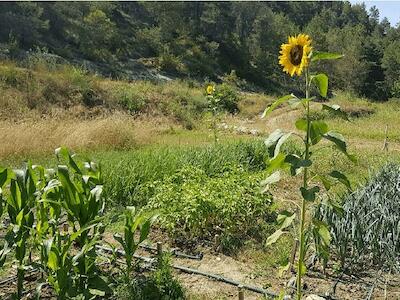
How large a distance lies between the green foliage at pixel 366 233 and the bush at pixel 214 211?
31.9 inches

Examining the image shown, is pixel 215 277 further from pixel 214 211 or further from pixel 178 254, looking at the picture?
pixel 214 211

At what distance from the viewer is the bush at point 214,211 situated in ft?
13.1

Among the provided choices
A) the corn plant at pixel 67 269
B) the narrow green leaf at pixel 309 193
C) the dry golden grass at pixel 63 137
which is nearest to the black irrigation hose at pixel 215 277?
the corn plant at pixel 67 269

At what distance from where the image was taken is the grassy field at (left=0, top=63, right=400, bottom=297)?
4.07 meters

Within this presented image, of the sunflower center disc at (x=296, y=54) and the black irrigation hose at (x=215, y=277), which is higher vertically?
the sunflower center disc at (x=296, y=54)

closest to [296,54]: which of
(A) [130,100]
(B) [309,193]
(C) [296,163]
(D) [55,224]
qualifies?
(C) [296,163]

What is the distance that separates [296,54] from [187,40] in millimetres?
42807

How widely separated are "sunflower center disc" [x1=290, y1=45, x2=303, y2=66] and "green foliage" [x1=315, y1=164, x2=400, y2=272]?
1644 mm

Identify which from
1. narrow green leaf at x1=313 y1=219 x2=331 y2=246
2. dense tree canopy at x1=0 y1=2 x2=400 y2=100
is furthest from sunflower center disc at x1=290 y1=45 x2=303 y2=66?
dense tree canopy at x1=0 y1=2 x2=400 y2=100

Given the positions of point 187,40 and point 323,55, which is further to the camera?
point 187,40

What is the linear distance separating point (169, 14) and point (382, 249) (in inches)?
1754

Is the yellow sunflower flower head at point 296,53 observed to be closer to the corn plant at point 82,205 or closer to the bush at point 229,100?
the corn plant at point 82,205

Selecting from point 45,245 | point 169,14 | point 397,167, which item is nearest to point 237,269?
point 45,245

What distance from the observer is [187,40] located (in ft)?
142
